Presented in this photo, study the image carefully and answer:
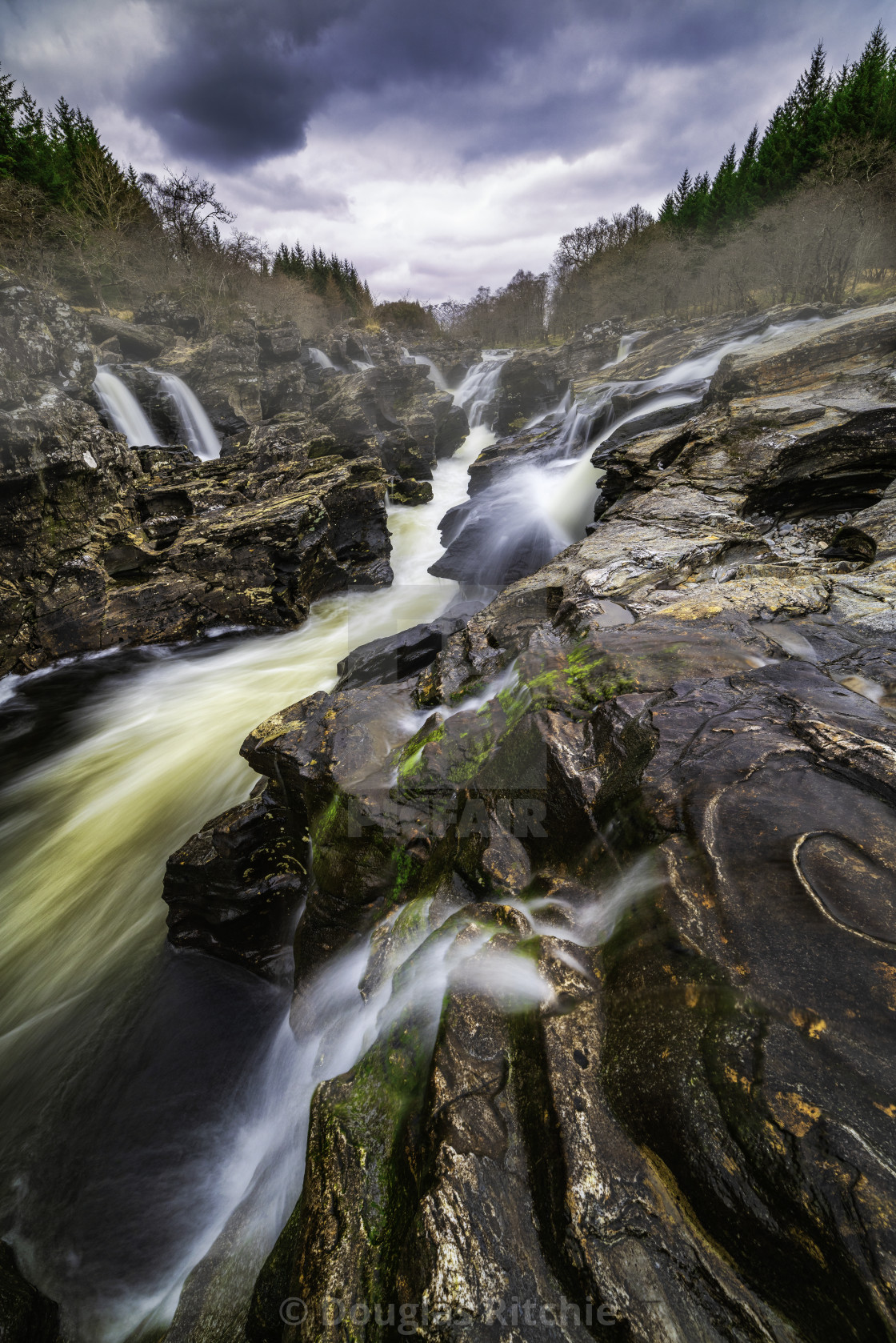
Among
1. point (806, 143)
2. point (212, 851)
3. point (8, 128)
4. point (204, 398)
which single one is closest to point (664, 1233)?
point (212, 851)

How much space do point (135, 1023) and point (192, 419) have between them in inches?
798

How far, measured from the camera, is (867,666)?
9.88 ft

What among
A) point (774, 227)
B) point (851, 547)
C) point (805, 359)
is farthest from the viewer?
point (774, 227)

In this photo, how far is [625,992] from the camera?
1.88 m

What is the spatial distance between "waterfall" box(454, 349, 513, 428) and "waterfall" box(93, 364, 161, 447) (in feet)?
58.5

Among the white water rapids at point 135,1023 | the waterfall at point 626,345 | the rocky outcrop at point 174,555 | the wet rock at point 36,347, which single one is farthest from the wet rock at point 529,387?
the white water rapids at point 135,1023

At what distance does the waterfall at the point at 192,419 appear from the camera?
18.5 meters

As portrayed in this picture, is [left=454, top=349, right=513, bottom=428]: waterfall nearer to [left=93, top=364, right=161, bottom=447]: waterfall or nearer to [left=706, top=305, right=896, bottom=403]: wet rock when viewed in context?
[left=93, top=364, right=161, bottom=447]: waterfall

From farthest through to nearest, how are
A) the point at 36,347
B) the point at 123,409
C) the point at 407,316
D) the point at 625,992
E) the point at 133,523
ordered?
the point at 407,316 < the point at 123,409 < the point at 133,523 < the point at 36,347 < the point at 625,992

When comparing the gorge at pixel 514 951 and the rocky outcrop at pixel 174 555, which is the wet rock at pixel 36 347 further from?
the gorge at pixel 514 951

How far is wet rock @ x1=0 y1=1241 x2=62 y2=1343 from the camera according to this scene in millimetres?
2611

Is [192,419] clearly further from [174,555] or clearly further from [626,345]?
[626,345]

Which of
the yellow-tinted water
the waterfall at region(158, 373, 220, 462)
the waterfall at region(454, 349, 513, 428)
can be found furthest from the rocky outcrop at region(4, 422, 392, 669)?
the waterfall at region(454, 349, 513, 428)

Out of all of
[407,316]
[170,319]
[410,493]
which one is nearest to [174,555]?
[410,493]
